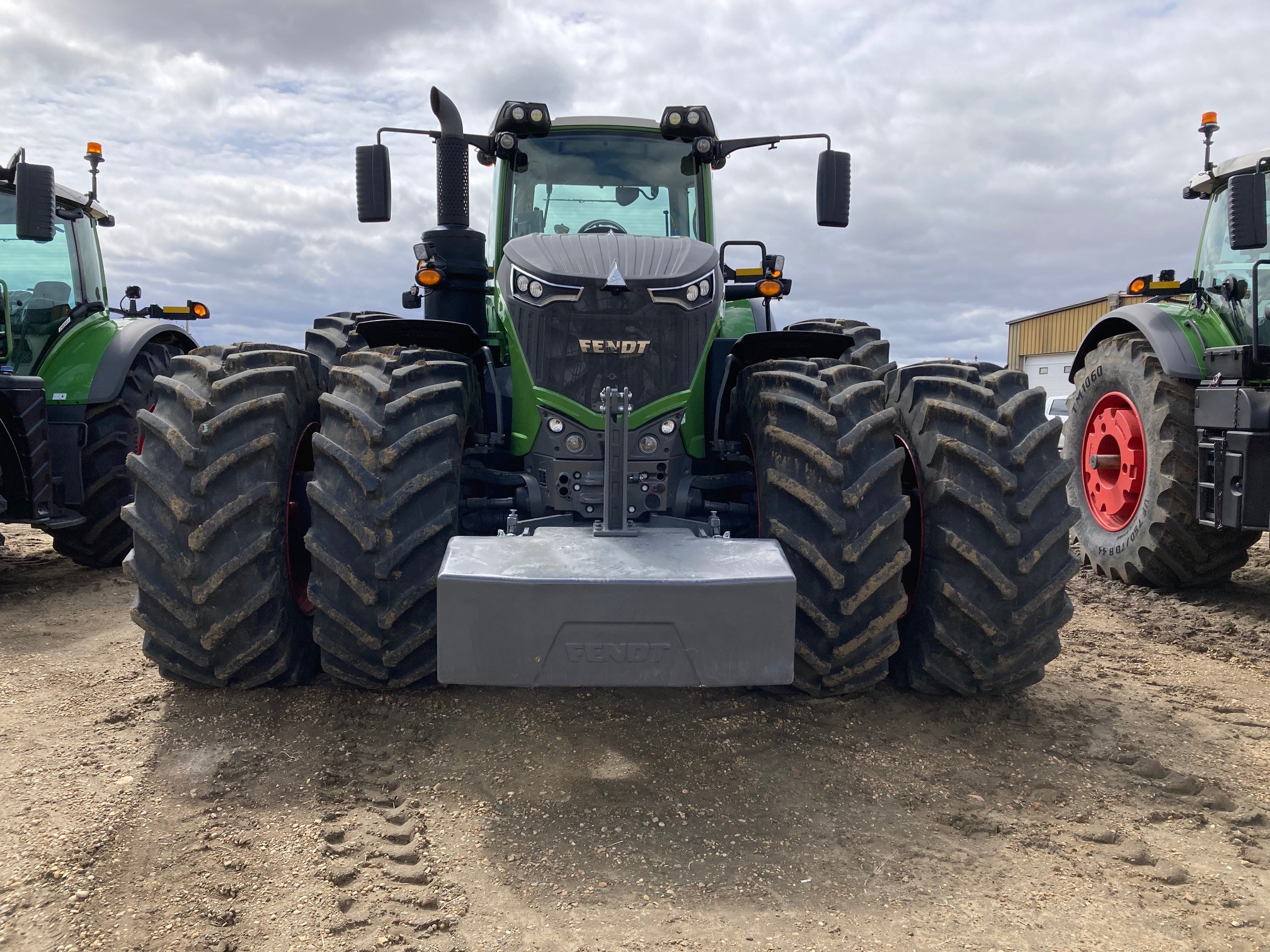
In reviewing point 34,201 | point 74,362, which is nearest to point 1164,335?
point 34,201

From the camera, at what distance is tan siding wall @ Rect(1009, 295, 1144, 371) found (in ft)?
95.0

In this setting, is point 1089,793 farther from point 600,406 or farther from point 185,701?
point 185,701

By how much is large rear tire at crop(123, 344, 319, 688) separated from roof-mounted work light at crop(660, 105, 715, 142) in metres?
2.25

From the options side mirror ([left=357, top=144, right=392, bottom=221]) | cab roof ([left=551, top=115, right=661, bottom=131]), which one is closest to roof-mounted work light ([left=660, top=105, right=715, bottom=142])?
cab roof ([left=551, top=115, right=661, bottom=131])

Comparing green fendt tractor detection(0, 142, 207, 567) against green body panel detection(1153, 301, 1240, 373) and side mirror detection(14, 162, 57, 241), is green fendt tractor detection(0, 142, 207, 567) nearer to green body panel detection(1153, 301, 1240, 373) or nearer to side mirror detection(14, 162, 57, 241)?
side mirror detection(14, 162, 57, 241)

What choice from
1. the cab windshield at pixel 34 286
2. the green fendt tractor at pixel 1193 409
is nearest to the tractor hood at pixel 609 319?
the green fendt tractor at pixel 1193 409

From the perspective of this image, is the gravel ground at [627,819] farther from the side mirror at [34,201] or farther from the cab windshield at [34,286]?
the cab windshield at [34,286]

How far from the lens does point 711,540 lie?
10.00 feet

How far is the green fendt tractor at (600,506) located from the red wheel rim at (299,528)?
2cm

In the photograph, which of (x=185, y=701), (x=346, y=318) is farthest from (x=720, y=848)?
(x=346, y=318)

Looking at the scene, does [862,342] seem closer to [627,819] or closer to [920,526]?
[920,526]

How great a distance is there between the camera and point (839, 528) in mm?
3094

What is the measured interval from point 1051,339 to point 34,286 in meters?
30.9

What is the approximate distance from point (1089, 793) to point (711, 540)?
1.61 metres
